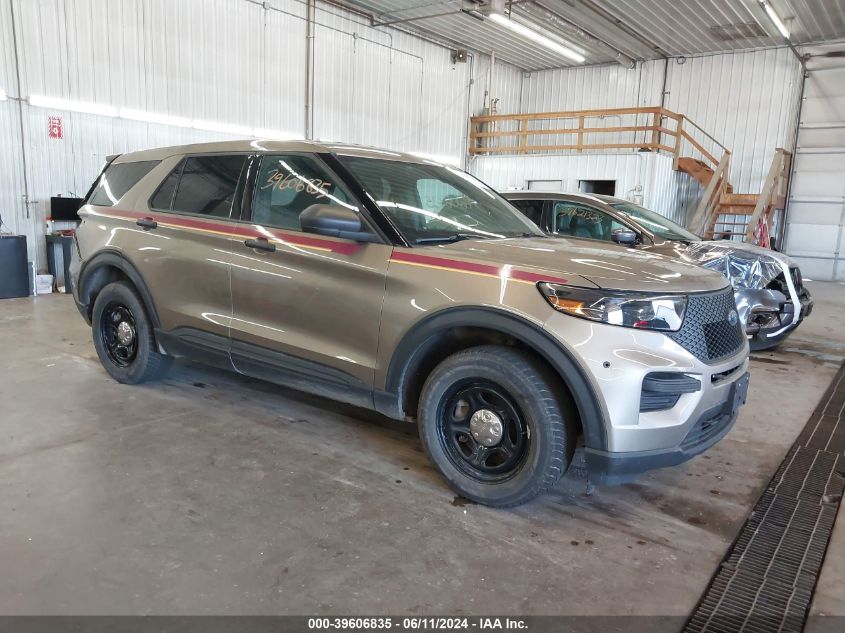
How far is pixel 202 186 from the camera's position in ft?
12.6

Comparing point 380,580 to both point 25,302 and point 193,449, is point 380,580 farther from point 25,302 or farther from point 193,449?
point 25,302

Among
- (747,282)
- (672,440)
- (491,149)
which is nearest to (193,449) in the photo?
(672,440)

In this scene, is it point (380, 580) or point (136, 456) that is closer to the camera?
point (380, 580)

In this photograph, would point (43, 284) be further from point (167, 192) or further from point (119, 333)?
point (167, 192)

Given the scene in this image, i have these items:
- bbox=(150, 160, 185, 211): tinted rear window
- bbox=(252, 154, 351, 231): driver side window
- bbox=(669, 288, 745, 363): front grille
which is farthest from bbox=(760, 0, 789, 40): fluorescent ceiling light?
bbox=(150, 160, 185, 211): tinted rear window

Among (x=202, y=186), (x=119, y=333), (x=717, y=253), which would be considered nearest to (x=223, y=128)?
(x=119, y=333)

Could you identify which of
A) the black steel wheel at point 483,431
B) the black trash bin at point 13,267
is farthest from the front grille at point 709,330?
the black trash bin at point 13,267

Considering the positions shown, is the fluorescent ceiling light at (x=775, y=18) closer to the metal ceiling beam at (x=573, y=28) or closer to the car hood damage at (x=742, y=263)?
the metal ceiling beam at (x=573, y=28)

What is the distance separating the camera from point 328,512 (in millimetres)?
2738

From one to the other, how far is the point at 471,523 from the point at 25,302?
7.51 m

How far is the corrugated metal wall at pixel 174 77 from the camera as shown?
28.4ft

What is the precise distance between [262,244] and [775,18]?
42.1 ft

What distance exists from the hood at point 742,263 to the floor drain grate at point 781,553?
2462 millimetres

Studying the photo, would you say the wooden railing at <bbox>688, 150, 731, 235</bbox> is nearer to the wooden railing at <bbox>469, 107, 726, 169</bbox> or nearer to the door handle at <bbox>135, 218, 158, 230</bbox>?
the wooden railing at <bbox>469, 107, 726, 169</bbox>
